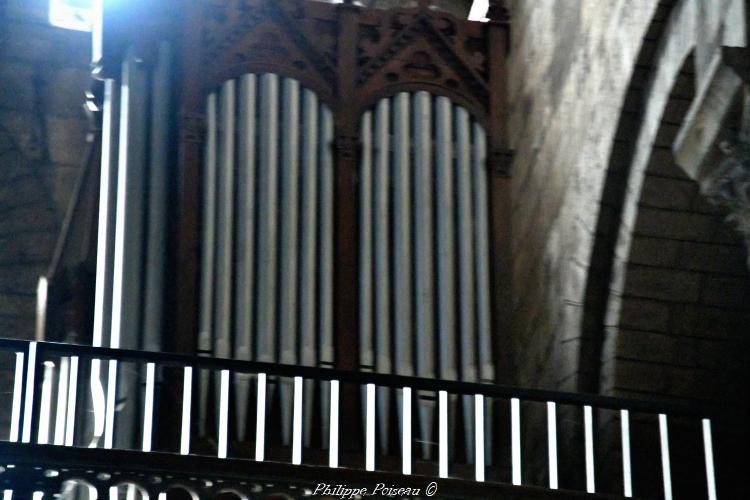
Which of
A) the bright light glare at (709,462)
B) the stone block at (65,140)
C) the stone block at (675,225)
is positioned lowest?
the bright light glare at (709,462)

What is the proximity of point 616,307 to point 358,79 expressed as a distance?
2.36 meters

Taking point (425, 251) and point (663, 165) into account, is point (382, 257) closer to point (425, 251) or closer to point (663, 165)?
point (425, 251)

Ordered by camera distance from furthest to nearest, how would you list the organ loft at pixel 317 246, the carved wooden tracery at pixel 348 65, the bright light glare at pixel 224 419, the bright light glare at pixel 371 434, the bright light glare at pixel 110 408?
the carved wooden tracery at pixel 348 65 → the organ loft at pixel 317 246 → the bright light glare at pixel 110 408 → the bright light glare at pixel 371 434 → the bright light glare at pixel 224 419

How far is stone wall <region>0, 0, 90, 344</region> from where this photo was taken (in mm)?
12992

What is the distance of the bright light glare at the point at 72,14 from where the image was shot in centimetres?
1380

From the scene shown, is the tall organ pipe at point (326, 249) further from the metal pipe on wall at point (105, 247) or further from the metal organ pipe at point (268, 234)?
the metal pipe on wall at point (105, 247)

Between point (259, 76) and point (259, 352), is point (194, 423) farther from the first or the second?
point (259, 76)

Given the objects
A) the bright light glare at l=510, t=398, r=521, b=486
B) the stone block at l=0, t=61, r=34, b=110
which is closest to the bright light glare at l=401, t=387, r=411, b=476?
the bright light glare at l=510, t=398, r=521, b=486

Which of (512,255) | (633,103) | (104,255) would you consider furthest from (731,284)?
(104,255)

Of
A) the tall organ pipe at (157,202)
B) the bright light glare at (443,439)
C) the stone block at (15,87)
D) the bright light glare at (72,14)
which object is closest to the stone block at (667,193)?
the bright light glare at (443,439)

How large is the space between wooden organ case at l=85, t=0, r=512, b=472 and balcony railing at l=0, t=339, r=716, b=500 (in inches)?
2.4

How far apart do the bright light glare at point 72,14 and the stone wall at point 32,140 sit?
0.21ft

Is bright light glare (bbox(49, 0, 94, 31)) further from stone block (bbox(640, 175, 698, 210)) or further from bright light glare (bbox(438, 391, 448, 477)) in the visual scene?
bright light glare (bbox(438, 391, 448, 477))

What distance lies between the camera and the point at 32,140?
1335 cm
